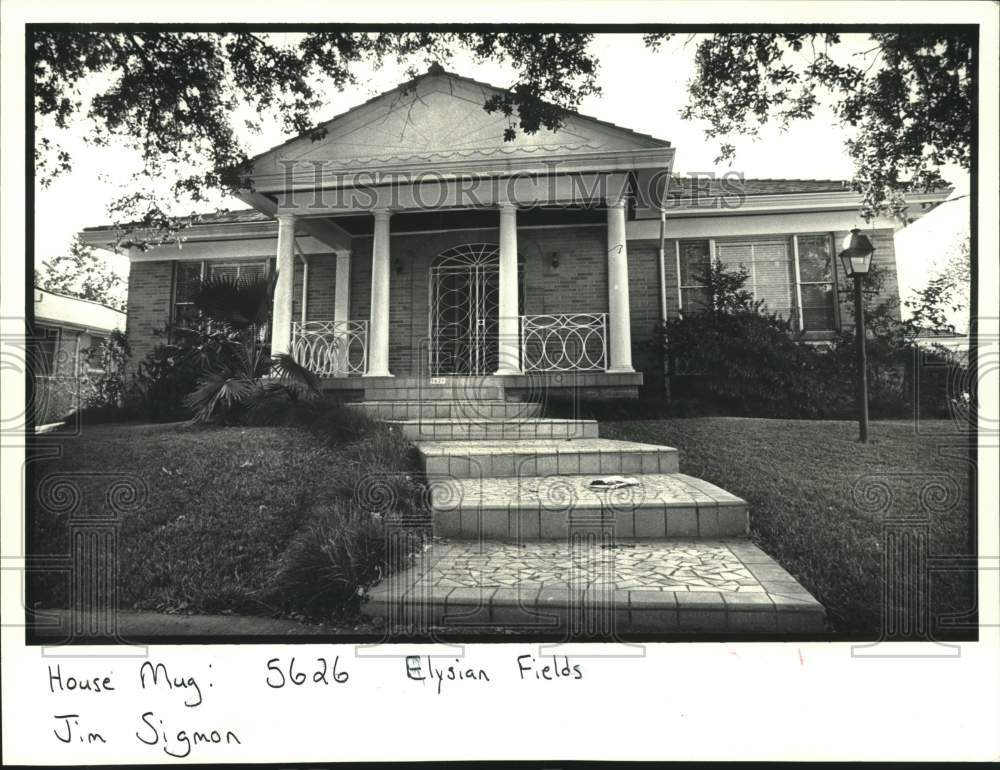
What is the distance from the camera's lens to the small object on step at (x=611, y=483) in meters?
3.60

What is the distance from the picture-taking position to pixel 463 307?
331 inches

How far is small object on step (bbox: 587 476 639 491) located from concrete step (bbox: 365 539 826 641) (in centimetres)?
83

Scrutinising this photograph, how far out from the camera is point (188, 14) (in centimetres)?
275

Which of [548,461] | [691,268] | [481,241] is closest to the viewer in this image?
[548,461]

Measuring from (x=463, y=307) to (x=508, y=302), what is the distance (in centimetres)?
212

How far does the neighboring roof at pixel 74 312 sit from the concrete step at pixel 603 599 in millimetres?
2561

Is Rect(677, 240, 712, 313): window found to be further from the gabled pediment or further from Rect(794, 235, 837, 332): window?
the gabled pediment

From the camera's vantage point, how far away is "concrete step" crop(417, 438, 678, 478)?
4.04 meters

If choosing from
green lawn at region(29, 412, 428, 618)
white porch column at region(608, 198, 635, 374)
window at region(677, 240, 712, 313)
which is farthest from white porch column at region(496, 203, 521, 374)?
window at region(677, 240, 712, 313)

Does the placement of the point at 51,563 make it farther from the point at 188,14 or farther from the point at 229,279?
the point at 229,279

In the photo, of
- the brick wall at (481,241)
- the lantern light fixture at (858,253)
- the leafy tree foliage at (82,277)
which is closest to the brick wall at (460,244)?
the brick wall at (481,241)

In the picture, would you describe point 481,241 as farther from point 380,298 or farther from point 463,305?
point 380,298

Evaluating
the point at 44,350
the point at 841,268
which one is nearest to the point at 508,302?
the point at 44,350

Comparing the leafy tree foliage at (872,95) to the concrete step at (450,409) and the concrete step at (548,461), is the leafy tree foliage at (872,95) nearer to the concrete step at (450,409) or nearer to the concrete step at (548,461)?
the concrete step at (548,461)
